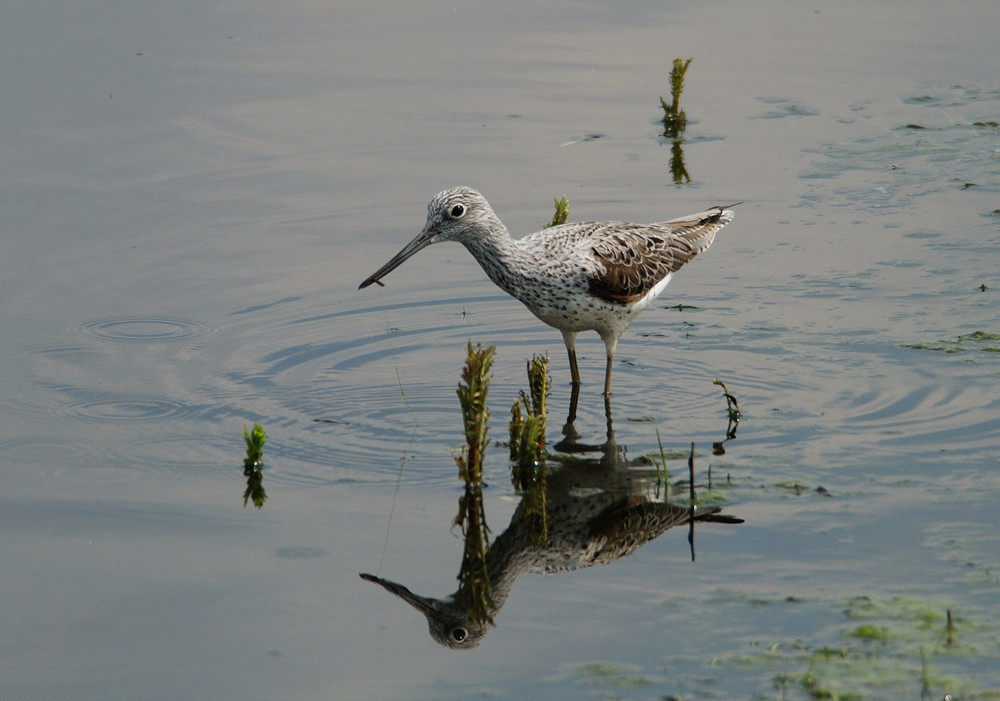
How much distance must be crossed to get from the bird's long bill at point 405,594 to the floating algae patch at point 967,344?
425cm

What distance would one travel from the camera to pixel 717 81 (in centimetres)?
1412

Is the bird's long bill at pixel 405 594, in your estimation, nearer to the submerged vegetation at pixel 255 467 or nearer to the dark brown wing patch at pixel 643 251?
the submerged vegetation at pixel 255 467

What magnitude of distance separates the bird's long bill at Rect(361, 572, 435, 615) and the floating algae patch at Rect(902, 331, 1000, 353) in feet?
14.0

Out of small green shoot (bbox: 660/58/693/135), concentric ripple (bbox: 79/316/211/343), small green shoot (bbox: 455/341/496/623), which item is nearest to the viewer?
small green shoot (bbox: 455/341/496/623)

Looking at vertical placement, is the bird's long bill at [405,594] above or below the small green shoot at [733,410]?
below

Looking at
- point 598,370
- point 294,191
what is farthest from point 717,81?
point 598,370

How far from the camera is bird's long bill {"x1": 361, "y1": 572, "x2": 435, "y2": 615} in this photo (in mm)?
6078

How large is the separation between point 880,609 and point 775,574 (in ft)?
1.81

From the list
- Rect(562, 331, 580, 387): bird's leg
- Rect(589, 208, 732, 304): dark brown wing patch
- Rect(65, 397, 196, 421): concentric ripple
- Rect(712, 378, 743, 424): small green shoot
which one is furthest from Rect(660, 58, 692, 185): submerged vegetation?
Rect(65, 397, 196, 421): concentric ripple

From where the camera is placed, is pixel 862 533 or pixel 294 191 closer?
pixel 862 533

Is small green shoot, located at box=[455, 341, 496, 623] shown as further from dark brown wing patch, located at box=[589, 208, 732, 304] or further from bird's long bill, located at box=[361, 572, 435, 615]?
dark brown wing patch, located at box=[589, 208, 732, 304]

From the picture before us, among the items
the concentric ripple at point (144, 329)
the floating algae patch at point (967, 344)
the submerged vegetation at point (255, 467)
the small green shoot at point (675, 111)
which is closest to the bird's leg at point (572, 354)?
the floating algae patch at point (967, 344)

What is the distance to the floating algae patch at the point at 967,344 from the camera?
347 inches

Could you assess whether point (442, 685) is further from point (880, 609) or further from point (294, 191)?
point (294, 191)
